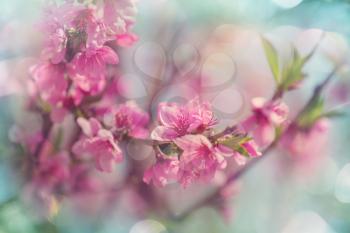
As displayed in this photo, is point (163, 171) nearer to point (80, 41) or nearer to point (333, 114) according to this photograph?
point (80, 41)

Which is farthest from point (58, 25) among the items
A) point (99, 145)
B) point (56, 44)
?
point (99, 145)

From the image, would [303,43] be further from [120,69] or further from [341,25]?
[120,69]

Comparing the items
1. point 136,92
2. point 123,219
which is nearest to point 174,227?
point 123,219

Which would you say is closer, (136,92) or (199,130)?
(199,130)

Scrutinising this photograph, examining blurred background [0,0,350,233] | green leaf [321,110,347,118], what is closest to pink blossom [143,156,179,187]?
blurred background [0,0,350,233]

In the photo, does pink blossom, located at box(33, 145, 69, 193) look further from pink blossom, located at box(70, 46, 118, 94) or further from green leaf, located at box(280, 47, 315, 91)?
green leaf, located at box(280, 47, 315, 91)
